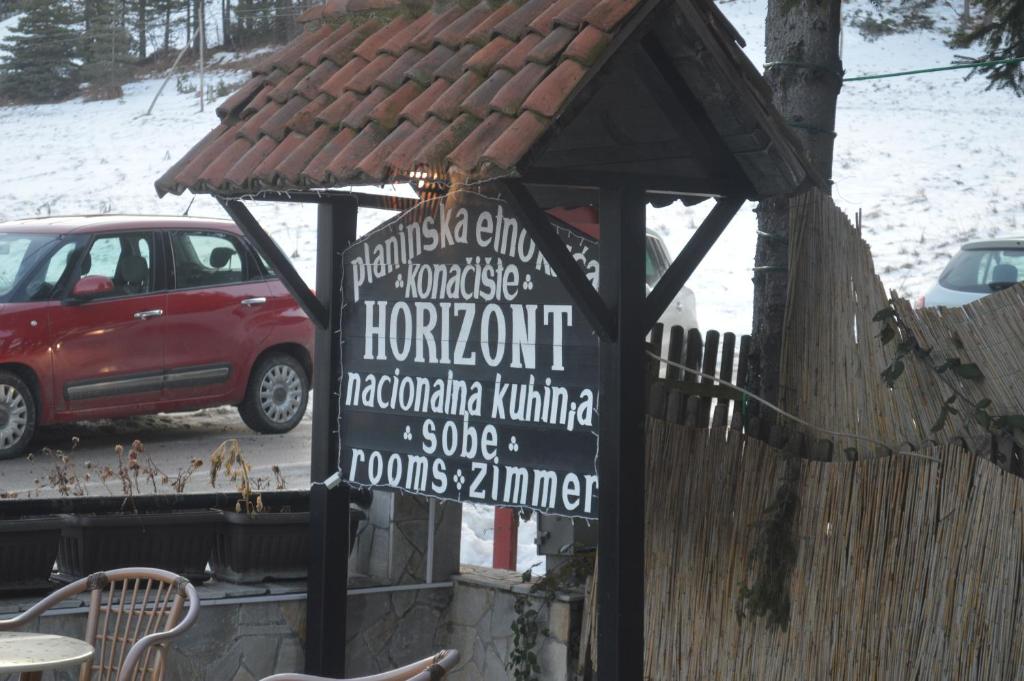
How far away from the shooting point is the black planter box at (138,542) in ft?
17.6

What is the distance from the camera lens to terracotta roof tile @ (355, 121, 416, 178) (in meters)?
4.03

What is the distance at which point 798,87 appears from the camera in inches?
210

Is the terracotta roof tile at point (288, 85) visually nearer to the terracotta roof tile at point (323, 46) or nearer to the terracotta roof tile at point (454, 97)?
the terracotta roof tile at point (323, 46)

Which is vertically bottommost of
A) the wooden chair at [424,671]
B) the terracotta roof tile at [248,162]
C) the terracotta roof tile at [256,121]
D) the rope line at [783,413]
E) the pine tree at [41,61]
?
the wooden chair at [424,671]

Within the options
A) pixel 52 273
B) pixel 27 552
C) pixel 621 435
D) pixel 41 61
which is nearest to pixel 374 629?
pixel 27 552

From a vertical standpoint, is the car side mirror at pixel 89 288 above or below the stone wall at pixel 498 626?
above

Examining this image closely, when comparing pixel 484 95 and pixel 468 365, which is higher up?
pixel 484 95

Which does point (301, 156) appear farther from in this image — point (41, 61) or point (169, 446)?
point (41, 61)

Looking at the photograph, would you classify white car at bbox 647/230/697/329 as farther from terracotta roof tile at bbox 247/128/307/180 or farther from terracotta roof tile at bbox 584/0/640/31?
terracotta roof tile at bbox 584/0/640/31

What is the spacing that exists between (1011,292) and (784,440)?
0.98m

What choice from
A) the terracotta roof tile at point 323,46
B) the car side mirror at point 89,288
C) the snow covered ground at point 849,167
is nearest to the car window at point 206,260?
the car side mirror at point 89,288

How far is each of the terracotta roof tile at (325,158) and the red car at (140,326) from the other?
5640 millimetres

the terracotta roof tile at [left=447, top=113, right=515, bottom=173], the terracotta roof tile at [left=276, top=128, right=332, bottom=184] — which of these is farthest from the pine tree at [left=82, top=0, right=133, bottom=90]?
the terracotta roof tile at [left=447, top=113, right=515, bottom=173]

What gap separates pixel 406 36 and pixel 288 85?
554 mm
